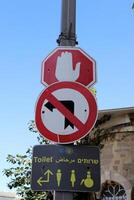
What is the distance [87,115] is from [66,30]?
0.79 metres

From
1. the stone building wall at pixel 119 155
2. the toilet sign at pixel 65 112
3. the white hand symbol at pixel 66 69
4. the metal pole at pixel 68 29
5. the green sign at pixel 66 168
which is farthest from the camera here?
the stone building wall at pixel 119 155

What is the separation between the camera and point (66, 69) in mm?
3600

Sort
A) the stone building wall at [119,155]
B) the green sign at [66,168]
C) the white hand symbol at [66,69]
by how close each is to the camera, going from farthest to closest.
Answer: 1. the stone building wall at [119,155]
2. the white hand symbol at [66,69]
3. the green sign at [66,168]

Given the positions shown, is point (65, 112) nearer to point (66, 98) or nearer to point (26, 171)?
point (66, 98)

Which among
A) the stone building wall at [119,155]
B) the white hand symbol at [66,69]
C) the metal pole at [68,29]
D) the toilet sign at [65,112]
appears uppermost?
the stone building wall at [119,155]

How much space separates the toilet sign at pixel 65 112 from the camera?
3.34 metres

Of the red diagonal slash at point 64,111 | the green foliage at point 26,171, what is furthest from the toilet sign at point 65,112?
the green foliage at point 26,171

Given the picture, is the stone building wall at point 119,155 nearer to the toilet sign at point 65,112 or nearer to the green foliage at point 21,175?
the green foliage at point 21,175

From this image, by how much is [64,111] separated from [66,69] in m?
0.37

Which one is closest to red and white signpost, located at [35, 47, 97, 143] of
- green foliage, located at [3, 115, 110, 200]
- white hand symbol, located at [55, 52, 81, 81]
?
white hand symbol, located at [55, 52, 81, 81]

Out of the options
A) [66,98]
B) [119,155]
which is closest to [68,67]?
[66,98]

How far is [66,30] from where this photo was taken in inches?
149

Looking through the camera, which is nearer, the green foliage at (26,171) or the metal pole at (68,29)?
the metal pole at (68,29)

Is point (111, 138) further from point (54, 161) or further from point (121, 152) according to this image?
point (54, 161)
